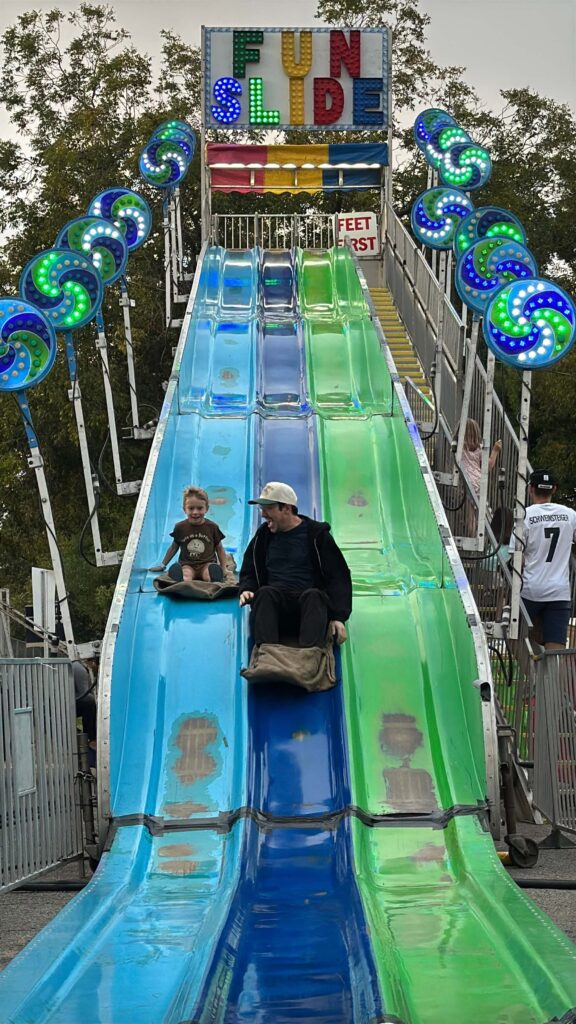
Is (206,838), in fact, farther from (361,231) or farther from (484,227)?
(361,231)

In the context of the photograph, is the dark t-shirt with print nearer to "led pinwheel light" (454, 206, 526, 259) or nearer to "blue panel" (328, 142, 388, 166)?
"led pinwheel light" (454, 206, 526, 259)

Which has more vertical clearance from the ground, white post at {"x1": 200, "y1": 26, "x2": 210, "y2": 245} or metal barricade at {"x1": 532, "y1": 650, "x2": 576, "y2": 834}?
white post at {"x1": 200, "y1": 26, "x2": 210, "y2": 245}

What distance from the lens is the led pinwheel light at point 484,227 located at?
1633 cm

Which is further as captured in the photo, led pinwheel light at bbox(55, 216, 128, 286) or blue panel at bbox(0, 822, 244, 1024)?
led pinwheel light at bbox(55, 216, 128, 286)

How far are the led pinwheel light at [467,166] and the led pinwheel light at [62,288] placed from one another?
28.7 feet

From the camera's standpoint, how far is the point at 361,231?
3100 centimetres

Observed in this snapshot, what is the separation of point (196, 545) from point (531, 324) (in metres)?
3.31

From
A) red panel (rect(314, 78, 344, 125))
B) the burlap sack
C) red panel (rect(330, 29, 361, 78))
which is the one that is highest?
red panel (rect(330, 29, 361, 78))

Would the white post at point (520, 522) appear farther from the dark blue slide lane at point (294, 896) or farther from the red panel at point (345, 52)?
the red panel at point (345, 52)

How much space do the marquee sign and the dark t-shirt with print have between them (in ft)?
56.3

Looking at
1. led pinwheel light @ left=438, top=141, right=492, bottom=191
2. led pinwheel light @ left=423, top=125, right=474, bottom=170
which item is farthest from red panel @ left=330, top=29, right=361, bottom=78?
led pinwheel light @ left=438, top=141, right=492, bottom=191

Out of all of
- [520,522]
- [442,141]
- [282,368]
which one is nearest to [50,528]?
[520,522]

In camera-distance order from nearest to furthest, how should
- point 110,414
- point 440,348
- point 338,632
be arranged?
point 338,632
point 110,414
point 440,348

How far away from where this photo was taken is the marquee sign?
29.1 metres
